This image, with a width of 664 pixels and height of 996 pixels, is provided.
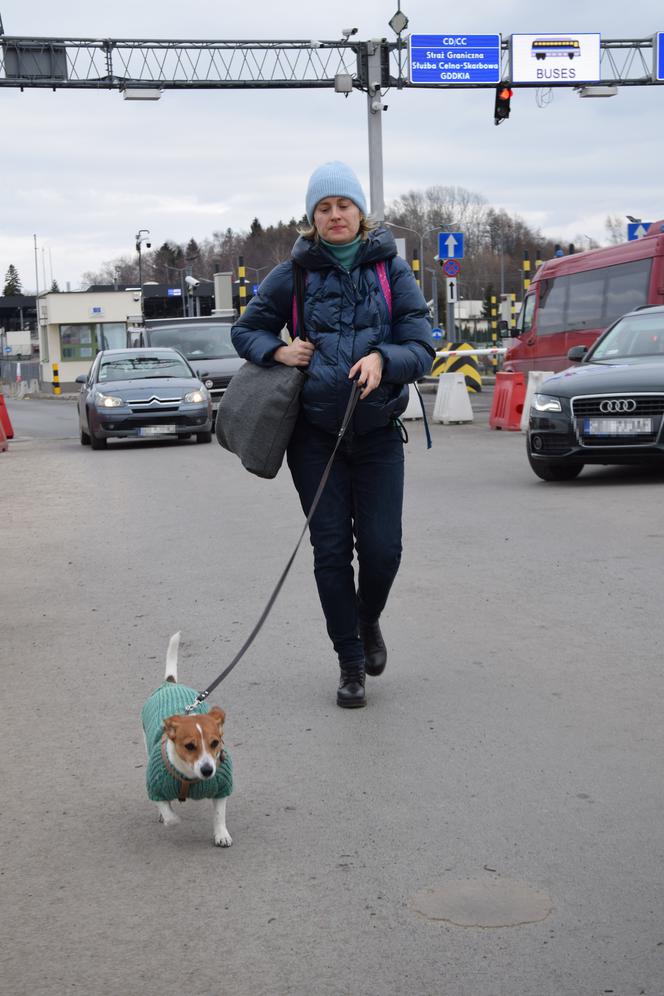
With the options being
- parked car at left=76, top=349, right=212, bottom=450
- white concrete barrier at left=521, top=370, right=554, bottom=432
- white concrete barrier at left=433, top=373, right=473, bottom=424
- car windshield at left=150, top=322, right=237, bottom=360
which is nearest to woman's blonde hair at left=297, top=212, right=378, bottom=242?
white concrete barrier at left=521, top=370, right=554, bottom=432

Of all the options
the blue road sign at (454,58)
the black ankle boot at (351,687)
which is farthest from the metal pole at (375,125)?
the black ankle boot at (351,687)

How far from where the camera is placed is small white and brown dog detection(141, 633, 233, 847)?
400cm

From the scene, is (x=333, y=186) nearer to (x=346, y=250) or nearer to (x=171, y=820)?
(x=346, y=250)

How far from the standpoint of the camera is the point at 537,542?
999 centimetres

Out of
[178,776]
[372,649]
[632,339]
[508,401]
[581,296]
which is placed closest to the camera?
[178,776]

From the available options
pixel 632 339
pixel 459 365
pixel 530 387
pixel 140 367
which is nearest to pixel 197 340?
pixel 140 367

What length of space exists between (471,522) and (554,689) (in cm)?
536

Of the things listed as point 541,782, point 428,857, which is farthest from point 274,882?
point 541,782

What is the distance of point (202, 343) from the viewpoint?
87.8 feet

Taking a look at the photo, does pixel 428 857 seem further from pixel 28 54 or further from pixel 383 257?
pixel 28 54

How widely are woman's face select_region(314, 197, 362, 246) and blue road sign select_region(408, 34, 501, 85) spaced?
27.9 m

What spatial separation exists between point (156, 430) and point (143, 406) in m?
0.40

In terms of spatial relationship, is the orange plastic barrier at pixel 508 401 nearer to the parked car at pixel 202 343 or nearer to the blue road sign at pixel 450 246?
the parked car at pixel 202 343

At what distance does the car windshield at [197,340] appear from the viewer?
26469mm
